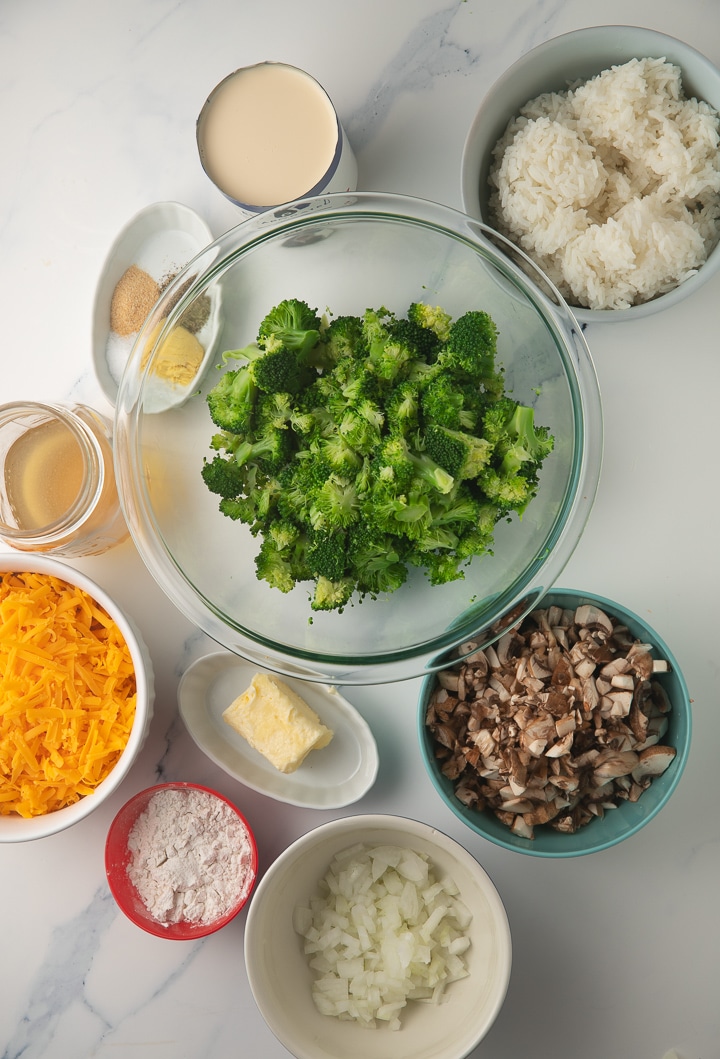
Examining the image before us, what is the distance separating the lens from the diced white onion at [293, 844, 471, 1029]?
60.4 inches

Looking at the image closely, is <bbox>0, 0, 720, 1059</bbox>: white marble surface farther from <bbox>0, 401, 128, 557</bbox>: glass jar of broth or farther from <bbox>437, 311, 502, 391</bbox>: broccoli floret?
<bbox>437, 311, 502, 391</bbox>: broccoli floret

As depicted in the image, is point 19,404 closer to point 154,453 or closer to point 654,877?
point 154,453

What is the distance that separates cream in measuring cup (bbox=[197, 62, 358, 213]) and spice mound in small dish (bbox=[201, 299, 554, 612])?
0.35m

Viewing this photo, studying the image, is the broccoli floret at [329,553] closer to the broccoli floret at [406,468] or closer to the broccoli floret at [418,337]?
the broccoli floret at [406,468]

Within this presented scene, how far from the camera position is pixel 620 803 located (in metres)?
1.50

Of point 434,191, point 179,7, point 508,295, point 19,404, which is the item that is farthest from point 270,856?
point 179,7

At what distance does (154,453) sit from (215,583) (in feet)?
0.91

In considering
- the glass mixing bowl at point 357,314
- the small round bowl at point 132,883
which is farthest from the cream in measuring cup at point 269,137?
the small round bowl at point 132,883

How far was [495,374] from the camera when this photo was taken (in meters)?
1.31

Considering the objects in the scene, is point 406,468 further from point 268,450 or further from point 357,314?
point 357,314

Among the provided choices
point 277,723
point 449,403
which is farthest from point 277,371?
point 277,723

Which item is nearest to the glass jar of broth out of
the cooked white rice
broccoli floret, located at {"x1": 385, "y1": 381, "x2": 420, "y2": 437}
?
broccoli floret, located at {"x1": 385, "y1": 381, "x2": 420, "y2": 437}

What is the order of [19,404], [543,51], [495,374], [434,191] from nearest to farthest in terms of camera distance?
1. [495,374]
2. [543,51]
3. [19,404]
4. [434,191]

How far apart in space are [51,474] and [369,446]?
782mm
